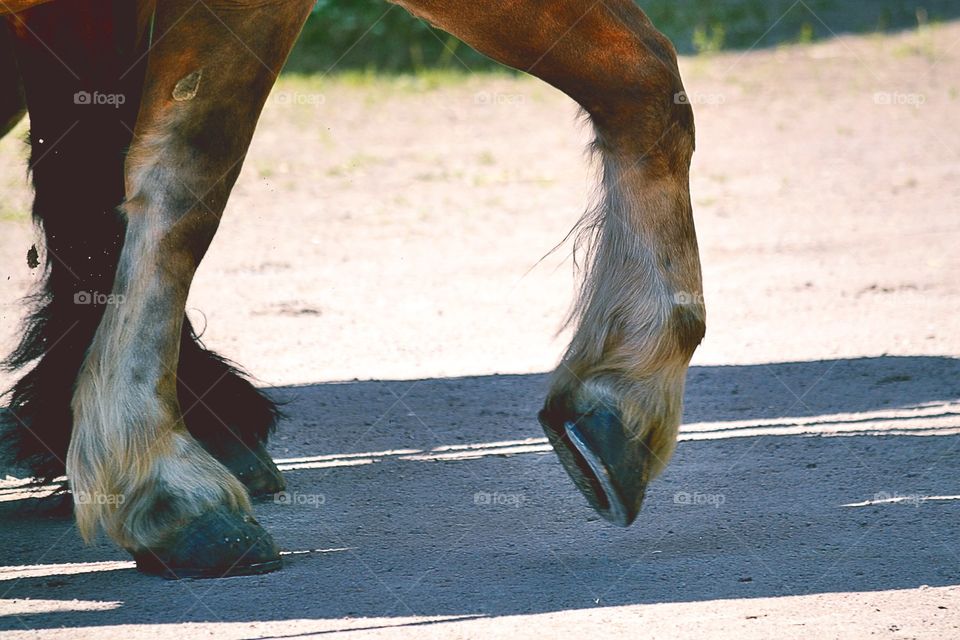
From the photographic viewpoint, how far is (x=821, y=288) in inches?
213

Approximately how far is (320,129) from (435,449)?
5.21 metres

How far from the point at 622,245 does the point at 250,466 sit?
110cm

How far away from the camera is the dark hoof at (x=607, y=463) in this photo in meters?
2.87

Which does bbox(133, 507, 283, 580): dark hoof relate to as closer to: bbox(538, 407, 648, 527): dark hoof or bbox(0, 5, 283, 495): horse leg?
bbox(0, 5, 283, 495): horse leg

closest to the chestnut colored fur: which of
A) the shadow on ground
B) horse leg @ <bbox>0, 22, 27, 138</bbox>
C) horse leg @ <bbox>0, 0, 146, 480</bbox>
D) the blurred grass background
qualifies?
the shadow on ground

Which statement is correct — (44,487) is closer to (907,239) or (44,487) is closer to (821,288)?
(821,288)

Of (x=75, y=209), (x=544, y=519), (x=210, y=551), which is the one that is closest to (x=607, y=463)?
(x=544, y=519)

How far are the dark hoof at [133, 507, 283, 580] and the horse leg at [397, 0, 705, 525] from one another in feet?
2.22

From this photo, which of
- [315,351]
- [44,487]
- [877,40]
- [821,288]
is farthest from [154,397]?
[877,40]

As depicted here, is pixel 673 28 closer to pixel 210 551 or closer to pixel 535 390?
pixel 535 390

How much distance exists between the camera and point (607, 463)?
287 cm

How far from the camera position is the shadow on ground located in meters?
2.74

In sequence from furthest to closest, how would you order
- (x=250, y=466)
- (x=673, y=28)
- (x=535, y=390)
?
(x=673, y=28), (x=535, y=390), (x=250, y=466)

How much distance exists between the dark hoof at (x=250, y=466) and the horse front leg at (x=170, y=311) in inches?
20.5
